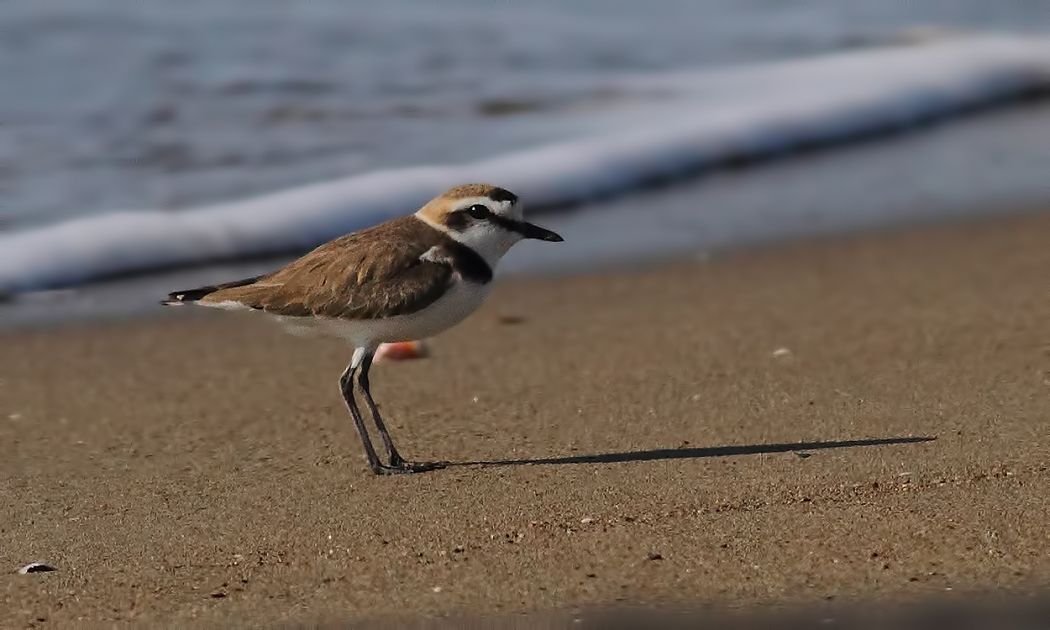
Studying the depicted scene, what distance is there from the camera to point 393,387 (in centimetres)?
675

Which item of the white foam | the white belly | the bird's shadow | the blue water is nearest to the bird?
the white belly

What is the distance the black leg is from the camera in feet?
18.6

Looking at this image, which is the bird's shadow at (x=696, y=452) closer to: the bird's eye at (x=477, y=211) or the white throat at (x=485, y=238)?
the white throat at (x=485, y=238)

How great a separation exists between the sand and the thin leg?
0.11 m

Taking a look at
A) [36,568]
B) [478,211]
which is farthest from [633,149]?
[36,568]

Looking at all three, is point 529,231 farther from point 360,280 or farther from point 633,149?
point 633,149

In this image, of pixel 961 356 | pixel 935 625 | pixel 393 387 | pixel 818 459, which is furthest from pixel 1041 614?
pixel 393 387

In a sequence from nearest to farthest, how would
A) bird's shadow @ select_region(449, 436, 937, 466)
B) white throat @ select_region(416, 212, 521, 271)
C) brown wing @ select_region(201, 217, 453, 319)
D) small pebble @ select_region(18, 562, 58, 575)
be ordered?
small pebble @ select_region(18, 562, 58, 575)
bird's shadow @ select_region(449, 436, 937, 466)
brown wing @ select_region(201, 217, 453, 319)
white throat @ select_region(416, 212, 521, 271)

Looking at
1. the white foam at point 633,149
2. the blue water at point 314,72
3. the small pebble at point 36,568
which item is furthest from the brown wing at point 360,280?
the blue water at point 314,72

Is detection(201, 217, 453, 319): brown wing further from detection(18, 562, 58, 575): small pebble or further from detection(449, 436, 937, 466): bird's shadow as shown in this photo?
detection(18, 562, 58, 575): small pebble

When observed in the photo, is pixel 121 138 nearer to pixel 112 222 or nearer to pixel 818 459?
pixel 112 222

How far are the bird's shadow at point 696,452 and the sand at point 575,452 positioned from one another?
0.6 inches

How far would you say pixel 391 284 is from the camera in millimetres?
5840

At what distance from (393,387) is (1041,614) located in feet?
10.2
